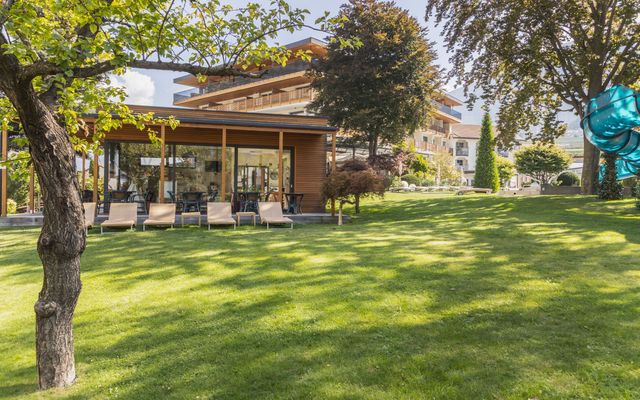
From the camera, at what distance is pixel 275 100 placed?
1437 inches

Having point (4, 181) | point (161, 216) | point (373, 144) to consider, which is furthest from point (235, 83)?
point (161, 216)

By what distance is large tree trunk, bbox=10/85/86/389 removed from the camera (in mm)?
3178

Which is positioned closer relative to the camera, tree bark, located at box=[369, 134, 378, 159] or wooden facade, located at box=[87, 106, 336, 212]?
wooden facade, located at box=[87, 106, 336, 212]

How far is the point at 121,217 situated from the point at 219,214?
9.28ft

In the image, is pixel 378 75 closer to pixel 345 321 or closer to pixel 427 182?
pixel 345 321

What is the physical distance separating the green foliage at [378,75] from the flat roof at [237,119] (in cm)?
440

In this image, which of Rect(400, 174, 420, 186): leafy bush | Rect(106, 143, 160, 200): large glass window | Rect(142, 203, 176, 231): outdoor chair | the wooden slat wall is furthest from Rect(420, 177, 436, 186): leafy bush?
Rect(142, 203, 176, 231): outdoor chair

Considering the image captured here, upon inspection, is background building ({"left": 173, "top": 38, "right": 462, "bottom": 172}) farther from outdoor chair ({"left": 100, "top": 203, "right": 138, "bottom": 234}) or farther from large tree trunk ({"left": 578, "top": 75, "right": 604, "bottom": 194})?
outdoor chair ({"left": 100, "top": 203, "right": 138, "bottom": 234})

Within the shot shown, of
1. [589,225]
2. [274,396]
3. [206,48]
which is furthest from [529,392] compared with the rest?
[589,225]

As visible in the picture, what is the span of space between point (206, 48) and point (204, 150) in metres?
12.3

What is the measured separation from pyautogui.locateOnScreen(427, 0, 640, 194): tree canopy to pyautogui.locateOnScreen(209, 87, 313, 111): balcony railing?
1496 cm

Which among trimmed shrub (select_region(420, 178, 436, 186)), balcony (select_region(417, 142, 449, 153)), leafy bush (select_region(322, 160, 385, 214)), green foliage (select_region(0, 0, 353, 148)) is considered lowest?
leafy bush (select_region(322, 160, 385, 214))

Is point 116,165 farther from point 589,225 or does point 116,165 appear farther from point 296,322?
point 589,225

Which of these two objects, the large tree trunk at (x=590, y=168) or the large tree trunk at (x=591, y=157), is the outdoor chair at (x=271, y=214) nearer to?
the large tree trunk at (x=591, y=157)
